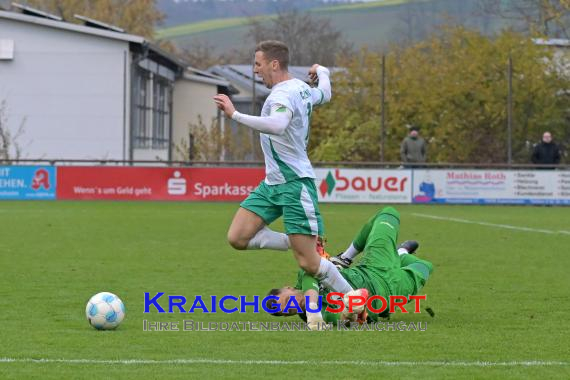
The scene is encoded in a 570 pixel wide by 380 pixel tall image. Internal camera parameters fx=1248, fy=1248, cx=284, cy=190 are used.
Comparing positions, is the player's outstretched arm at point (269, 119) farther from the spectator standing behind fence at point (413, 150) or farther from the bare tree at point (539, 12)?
the bare tree at point (539, 12)

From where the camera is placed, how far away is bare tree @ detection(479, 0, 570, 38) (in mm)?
41500

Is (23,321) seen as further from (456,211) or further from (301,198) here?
(456,211)

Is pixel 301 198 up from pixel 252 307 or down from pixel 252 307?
up

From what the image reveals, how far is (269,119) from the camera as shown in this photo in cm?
863

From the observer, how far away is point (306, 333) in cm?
852

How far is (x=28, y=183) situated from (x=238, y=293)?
2093 cm

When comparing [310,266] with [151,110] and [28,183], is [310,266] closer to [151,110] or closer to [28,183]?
[28,183]

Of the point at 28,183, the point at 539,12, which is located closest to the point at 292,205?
the point at 28,183

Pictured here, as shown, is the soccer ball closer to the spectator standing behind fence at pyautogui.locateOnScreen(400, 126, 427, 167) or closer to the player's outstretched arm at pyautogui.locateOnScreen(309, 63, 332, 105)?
the player's outstretched arm at pyautogui.locateOnScreen(309, 63, 332, 105)

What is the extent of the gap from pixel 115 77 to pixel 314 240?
107 ft

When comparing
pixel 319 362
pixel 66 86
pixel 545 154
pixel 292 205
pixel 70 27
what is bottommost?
pixel 319 362

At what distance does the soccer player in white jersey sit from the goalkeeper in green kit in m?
0.16

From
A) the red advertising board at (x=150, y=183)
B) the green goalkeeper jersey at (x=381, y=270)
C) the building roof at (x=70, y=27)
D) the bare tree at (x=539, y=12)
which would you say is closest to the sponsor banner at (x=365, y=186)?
the red advertising board at (x=150, y=183)

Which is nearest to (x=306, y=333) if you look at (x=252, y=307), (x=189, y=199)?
(x=252, y=307)
